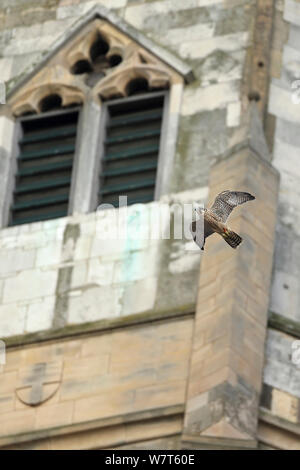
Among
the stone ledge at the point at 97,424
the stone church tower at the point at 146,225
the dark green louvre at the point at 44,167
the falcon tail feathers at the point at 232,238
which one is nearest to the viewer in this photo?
the falcon tail feathers at the point at 232,238

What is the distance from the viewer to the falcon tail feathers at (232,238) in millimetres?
28750

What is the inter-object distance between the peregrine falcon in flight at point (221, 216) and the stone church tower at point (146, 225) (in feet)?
4.39

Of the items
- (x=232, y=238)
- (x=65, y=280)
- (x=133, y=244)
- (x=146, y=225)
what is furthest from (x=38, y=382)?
(x=232, y=238)

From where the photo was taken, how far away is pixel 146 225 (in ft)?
107

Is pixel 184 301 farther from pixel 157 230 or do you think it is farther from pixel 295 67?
pixel 295 67

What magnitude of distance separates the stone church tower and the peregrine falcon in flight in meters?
1.34

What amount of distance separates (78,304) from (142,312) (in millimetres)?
771

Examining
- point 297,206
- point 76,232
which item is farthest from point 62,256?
point 297,206

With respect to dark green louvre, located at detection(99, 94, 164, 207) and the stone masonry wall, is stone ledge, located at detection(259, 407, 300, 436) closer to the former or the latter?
the stone masonry wall

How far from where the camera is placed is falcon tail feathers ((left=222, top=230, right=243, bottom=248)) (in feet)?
94.3

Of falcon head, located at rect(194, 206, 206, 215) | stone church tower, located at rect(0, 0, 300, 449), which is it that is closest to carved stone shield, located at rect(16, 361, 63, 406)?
stone church tower, located at rect(0, 0, 300, 449)

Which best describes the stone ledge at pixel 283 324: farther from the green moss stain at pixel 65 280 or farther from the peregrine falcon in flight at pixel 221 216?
the green moss stain at pixel 65 280

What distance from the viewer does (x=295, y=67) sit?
111ft

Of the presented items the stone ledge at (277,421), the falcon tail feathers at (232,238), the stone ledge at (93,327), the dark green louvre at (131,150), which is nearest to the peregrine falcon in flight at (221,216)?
the falcon tail feathers at (232,238)
